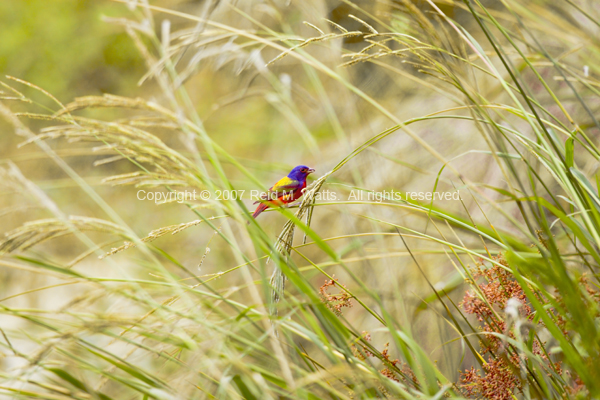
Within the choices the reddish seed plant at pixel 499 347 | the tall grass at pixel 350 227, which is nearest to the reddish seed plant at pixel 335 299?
the tall grass at pixel 350 227

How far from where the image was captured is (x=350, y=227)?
0.70 meters

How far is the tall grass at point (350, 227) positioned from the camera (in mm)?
388

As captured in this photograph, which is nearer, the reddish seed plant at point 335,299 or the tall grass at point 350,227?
the tall grass at point 350,227

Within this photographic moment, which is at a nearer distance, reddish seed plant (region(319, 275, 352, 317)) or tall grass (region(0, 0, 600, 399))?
tall grass (region(0, 0, 600, 399))

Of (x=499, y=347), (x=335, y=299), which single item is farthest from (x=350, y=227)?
(x=499, y=347)

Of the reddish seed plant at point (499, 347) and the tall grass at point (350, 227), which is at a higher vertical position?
the tall grass at point (350, 227)

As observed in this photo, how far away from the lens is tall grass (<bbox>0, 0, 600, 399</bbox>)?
388mm

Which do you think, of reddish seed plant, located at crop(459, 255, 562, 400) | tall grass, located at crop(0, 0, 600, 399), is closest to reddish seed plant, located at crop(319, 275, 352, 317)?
tall grass, located at crop(0, 0, 600, 399)

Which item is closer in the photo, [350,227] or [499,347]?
[499,347]

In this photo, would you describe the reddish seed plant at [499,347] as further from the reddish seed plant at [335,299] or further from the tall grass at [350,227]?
the reddish seed plant at [335,299]

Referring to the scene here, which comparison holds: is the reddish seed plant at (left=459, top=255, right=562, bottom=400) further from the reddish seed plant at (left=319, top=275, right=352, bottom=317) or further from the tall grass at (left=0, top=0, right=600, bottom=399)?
the reddish seed plant at (left=319, top=275, right=352, bottom=317)

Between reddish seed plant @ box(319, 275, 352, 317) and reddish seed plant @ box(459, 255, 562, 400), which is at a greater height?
reddish seed plant @ box(319, 275, 352, 317)

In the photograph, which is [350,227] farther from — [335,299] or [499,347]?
[499,347]

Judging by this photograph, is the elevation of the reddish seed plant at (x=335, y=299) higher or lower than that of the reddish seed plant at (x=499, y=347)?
higher
